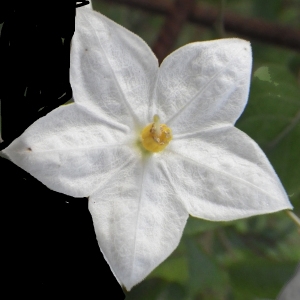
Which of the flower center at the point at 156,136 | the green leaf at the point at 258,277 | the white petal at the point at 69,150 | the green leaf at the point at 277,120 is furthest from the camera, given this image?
the green leaf at the point at 258,277

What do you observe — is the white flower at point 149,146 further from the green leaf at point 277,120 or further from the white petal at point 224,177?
the green leaf at point 277,120

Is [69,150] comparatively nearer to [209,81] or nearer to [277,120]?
[209,81]

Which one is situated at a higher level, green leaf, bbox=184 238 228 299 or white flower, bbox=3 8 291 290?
white flower, bbox=3 8 291 290

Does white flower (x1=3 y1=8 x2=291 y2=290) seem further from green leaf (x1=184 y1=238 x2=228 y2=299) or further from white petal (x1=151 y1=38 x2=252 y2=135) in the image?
green leaf (x1=184 y1=238 x2=228 y2=299)

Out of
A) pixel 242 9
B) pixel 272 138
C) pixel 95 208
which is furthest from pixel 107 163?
pixel 242 9

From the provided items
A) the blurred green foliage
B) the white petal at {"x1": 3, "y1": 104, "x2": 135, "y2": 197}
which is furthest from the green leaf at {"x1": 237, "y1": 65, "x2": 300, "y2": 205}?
the white petal at {"x1": 3, "y1": 104, "x2": 135, "y2": 197}

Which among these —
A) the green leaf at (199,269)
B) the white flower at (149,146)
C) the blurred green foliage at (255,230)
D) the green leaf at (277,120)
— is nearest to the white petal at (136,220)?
the white flower at (149,146)

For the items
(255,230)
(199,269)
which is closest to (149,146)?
(199,269)
